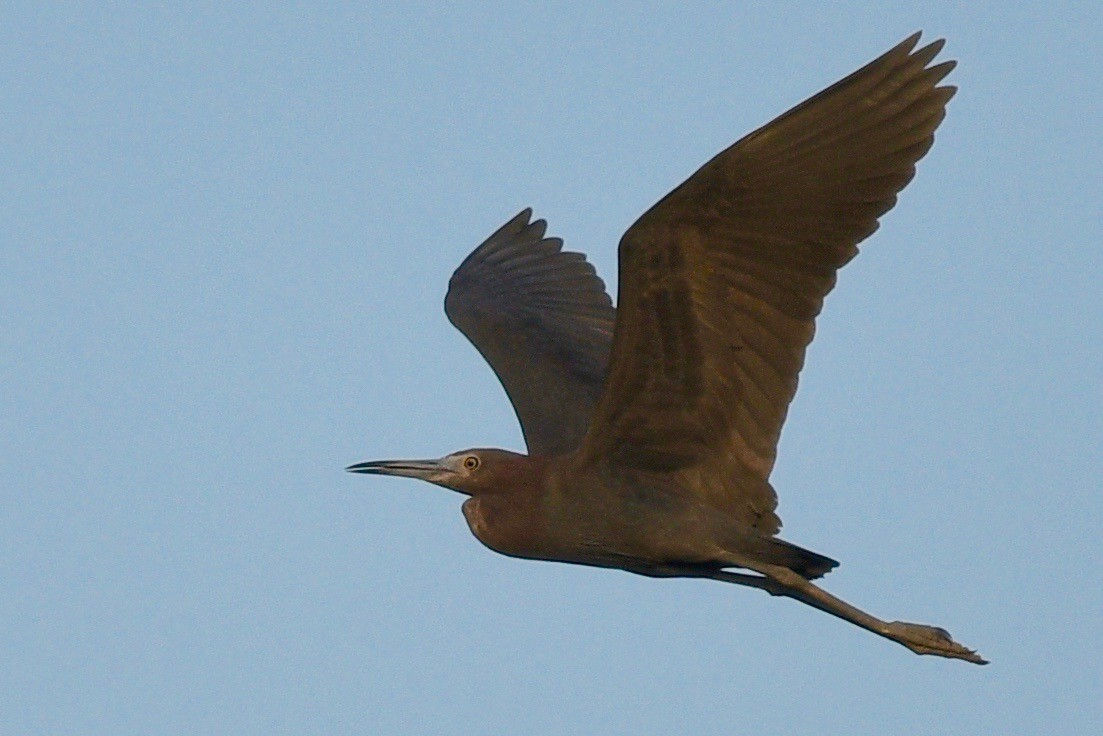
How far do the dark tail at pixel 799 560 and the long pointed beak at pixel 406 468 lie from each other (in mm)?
1642

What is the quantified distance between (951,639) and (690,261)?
2348 millimetres

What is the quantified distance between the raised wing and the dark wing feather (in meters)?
1.32

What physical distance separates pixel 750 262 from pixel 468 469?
178 cm

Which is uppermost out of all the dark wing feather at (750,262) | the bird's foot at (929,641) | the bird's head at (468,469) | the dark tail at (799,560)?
the dark wing feather at (750,262)

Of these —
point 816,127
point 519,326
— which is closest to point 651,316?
point 816,127

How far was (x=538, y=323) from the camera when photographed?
12.2 meters

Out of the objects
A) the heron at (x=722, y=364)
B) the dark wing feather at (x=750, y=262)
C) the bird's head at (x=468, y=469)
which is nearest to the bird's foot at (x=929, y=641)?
the heron at (x=722, y=364)

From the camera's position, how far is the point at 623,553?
9.66 meters

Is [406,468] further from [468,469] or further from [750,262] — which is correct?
[750,262]

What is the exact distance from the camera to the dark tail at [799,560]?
945cm

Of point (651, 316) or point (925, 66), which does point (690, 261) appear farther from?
point (925, 66)

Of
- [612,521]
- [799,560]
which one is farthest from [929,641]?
[612,521]

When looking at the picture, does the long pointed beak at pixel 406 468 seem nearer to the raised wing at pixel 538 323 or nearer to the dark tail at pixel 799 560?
the raised wing at pixel 538 323

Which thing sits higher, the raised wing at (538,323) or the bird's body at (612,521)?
the raised wing at (538,323)
